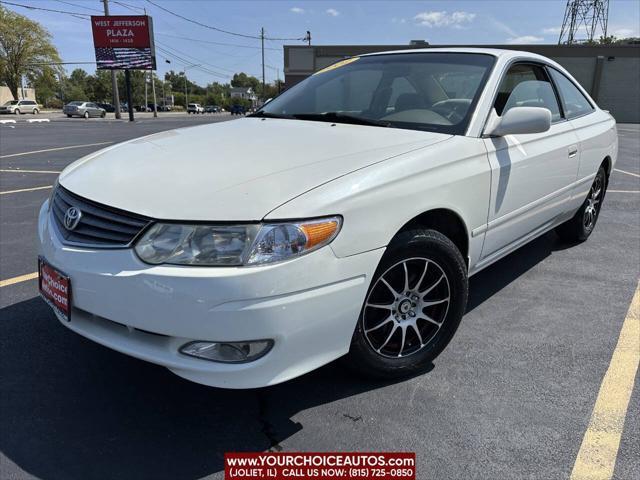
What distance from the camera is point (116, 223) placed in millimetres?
1960

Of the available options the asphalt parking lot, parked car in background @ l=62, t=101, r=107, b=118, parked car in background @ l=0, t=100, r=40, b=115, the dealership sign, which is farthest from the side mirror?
parked car in background @ l=0, t=100, r=40, b=115

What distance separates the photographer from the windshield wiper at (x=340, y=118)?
2.87m

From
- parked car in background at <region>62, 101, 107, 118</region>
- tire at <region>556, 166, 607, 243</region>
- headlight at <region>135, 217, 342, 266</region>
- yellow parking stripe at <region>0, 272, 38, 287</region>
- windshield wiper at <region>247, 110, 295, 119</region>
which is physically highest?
parked car in background at <region>62, 101, 107, 118</region>

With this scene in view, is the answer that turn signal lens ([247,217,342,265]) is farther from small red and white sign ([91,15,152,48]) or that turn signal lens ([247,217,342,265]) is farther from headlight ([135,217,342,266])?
small red and white sign ([91,15,152,48])

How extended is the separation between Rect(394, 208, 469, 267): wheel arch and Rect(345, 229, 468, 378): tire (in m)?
0.07

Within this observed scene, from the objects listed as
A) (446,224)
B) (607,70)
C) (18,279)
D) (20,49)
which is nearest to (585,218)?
(446,224)

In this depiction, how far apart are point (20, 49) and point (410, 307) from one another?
248 ft

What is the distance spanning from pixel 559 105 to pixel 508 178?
1363mm

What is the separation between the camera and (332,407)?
89.6 inches

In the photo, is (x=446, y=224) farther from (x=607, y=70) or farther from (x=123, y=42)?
(x=123, y=42)

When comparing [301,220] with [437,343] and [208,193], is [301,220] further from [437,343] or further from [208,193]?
[437,343]

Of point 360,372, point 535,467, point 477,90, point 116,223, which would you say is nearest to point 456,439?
point 535,467

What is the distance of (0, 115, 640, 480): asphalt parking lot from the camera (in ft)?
6.41

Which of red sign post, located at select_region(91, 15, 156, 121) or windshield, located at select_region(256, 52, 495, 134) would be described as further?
red sign post, located at select_region(91, 15, 156, 121)
